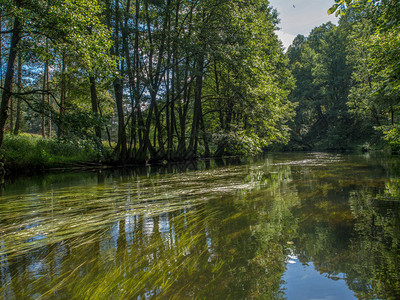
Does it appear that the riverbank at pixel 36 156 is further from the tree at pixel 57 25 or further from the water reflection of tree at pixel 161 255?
the water reflection of tree at pixel 161 255

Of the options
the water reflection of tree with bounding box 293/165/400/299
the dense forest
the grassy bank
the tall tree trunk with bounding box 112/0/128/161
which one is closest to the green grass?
the grassy bank

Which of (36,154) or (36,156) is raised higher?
(36,154)

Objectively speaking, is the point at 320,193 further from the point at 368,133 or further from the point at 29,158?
the point at 368,133

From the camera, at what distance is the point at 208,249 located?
239cm

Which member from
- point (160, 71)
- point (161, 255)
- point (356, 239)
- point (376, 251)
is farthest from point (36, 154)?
point (376, 251)

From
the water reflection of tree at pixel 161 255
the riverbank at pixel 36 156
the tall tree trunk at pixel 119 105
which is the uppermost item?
the tall tree trunk at pixel 119 105

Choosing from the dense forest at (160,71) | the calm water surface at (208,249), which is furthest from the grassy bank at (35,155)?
the calm water surface at (208,249)

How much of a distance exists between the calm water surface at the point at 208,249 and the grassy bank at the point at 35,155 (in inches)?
324

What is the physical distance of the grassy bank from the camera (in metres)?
11.6

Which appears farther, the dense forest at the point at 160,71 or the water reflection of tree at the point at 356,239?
the dense forest at the point at 160,71

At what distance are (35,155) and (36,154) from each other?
0.31ft

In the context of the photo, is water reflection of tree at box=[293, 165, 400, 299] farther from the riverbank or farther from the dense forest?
the riverbank

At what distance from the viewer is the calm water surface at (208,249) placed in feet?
5.69

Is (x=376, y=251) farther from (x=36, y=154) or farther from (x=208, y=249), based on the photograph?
(x=36, y=154)
